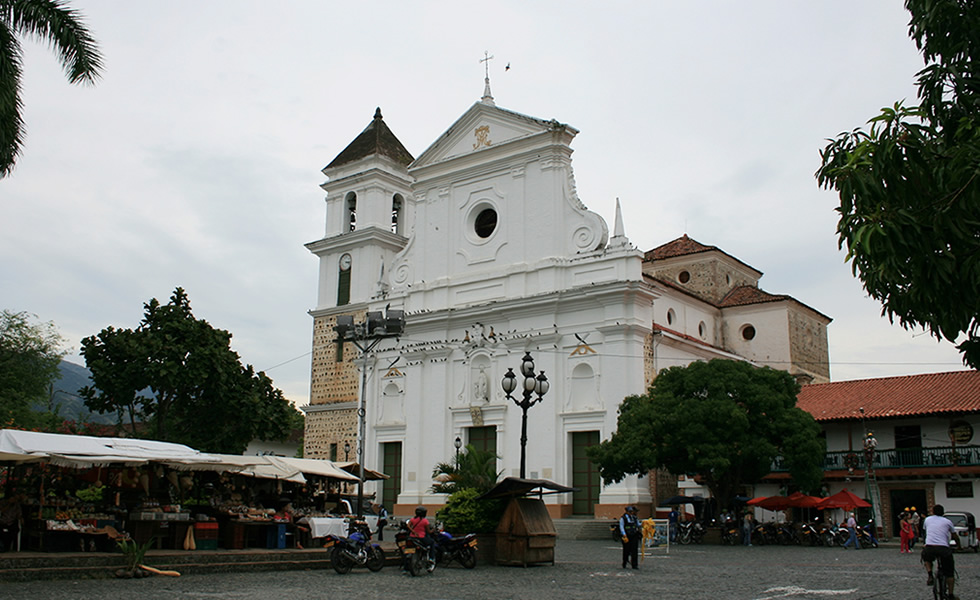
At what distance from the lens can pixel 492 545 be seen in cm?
1784

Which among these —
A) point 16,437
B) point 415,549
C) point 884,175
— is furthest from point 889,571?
point 16,437

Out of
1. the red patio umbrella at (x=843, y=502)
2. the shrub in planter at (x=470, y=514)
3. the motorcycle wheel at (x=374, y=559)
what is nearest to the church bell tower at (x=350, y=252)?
the red patio umbrella at (x=843, y=502)

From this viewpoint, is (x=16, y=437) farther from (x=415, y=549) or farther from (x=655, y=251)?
(x=655, y=251)

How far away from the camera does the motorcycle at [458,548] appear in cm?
1700

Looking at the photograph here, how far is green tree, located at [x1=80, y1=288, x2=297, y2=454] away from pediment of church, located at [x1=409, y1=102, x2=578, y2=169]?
1119cm

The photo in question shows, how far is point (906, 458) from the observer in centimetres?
3016

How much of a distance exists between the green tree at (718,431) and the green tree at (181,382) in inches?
620

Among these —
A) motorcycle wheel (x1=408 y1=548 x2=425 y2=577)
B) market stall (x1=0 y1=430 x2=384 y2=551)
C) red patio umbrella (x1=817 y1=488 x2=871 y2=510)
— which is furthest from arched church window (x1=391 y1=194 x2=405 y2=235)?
motorcycle wheel (x1=408 y1=548 x2=425 y2=577)

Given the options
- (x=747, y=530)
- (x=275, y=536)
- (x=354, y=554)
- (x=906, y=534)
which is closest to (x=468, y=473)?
(x=275, y=536)

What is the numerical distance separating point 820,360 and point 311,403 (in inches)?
983

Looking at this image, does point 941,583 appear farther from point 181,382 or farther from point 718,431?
point 181,382

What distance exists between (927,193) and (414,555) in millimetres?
10837

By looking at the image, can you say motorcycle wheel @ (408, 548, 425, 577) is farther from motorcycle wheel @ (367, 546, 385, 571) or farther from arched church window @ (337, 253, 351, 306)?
arched church window @ (337, 253, 351, 306)

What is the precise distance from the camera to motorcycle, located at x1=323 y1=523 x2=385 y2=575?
1612cm
